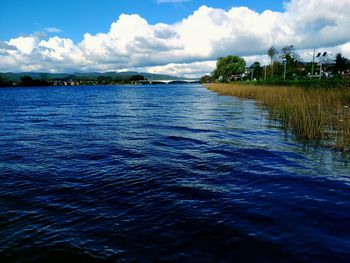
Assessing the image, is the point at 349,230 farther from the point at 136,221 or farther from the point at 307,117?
the point at 307,117

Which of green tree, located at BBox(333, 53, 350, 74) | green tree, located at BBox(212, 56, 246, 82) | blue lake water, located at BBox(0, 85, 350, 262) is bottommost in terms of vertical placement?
blue lake water, located at BBox(0, 85, 350, 262)

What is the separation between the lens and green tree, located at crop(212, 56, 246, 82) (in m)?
145

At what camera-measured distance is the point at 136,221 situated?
6.27m

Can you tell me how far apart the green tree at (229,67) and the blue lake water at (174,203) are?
449 feet

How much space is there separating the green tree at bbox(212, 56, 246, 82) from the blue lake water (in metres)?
137

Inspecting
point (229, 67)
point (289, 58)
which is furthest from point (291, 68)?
point (229, 67)

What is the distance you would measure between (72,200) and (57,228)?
1.46 metres

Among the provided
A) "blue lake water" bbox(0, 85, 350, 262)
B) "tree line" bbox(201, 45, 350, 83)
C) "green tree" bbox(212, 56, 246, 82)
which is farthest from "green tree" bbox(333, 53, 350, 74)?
"green tree" bbox(212, 56, 246, 82)

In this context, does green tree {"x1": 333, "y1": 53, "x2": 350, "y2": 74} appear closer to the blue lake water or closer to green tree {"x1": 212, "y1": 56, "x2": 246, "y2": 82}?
the blue lake water

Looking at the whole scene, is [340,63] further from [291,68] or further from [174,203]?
[174,203]

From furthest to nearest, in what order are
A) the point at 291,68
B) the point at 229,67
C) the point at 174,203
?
the point at 229,67 < the point at 291,68 < the point at 174,203

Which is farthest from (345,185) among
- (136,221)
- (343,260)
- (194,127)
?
(194,127)

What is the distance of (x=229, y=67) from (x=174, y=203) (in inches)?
5671

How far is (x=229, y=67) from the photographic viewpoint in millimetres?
144625
